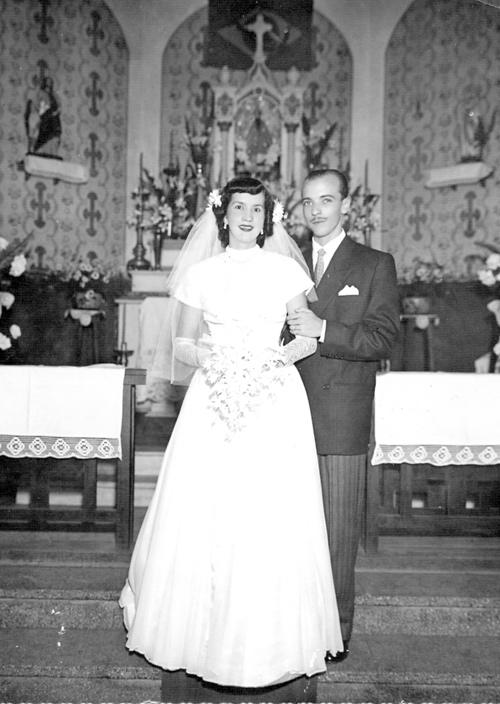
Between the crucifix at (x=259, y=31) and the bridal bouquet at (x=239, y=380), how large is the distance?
6910 mm

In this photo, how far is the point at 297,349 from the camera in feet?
9.35

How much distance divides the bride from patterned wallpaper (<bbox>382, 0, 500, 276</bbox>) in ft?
18.0

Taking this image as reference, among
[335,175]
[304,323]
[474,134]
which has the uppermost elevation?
[474,134]

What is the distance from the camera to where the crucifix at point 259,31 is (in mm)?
8609

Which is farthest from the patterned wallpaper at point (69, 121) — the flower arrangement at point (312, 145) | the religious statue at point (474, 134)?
the religious statue at point (474, 134)

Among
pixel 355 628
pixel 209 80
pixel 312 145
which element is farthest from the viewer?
pixel 209 80

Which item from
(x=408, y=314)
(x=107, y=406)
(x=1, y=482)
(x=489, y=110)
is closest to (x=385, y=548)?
(x=107, y=406)

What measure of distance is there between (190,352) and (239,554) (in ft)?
2.83

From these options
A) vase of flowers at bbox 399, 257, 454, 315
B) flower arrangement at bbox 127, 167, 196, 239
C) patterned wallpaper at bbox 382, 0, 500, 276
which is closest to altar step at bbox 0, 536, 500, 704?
vase of flowers at bbox 399, 257, 454, 315

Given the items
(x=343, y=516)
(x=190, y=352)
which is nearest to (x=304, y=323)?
(x=190, y=352)

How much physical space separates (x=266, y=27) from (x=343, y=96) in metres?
1.31

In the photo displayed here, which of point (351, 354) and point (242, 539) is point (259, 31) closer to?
point (351, 354)

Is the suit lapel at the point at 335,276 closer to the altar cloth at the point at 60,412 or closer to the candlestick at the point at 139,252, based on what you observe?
the altar cloth at the point at 60,412

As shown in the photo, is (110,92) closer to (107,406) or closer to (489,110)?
(489,110)
